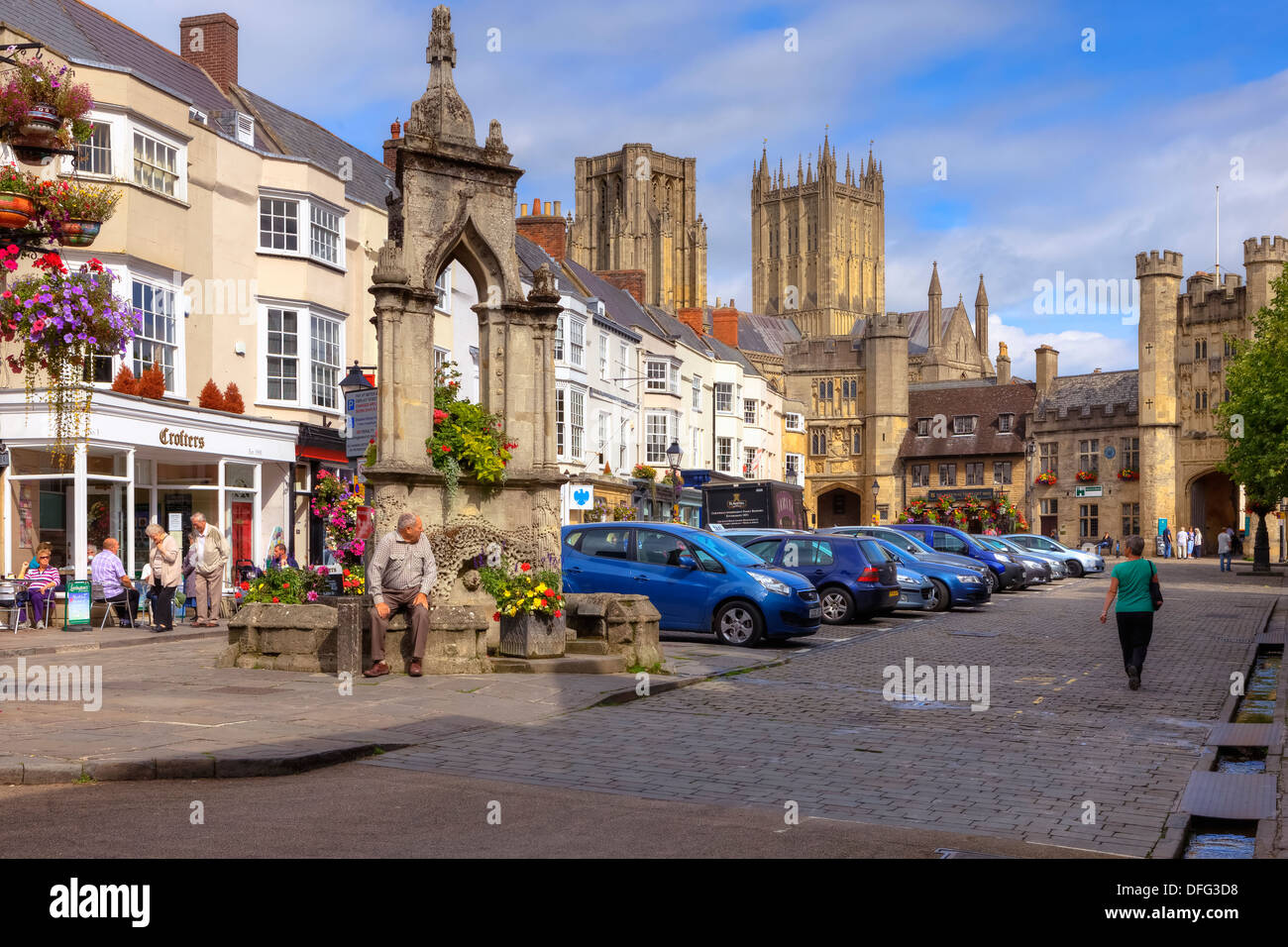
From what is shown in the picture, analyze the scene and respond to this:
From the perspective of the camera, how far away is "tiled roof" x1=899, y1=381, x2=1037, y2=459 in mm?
78000

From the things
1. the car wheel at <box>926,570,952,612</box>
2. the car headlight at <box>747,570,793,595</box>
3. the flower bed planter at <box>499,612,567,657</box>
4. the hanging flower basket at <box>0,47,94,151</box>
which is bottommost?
the car wheel at <box>926,570,952,612</box>

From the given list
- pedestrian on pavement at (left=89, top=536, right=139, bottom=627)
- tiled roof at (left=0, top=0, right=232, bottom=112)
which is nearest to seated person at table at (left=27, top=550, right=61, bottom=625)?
pedestrian on pavement at (left=89, top=536, right=139, bottom=627)

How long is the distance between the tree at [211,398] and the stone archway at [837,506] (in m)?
64.0

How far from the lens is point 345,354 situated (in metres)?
29.8

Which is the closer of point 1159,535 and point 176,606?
point 176,606

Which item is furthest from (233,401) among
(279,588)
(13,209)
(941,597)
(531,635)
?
(13,209)

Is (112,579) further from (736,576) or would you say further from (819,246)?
(819,246)

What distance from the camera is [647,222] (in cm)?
11856

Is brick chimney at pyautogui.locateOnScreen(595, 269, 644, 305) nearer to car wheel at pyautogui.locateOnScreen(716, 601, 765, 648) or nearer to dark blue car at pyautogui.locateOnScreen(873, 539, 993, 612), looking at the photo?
dark blue car at pyautogui.locateOnScreen(873, 539, 993, 612)

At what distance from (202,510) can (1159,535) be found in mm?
54793

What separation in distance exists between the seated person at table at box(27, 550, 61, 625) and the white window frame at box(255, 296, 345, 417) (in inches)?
323
